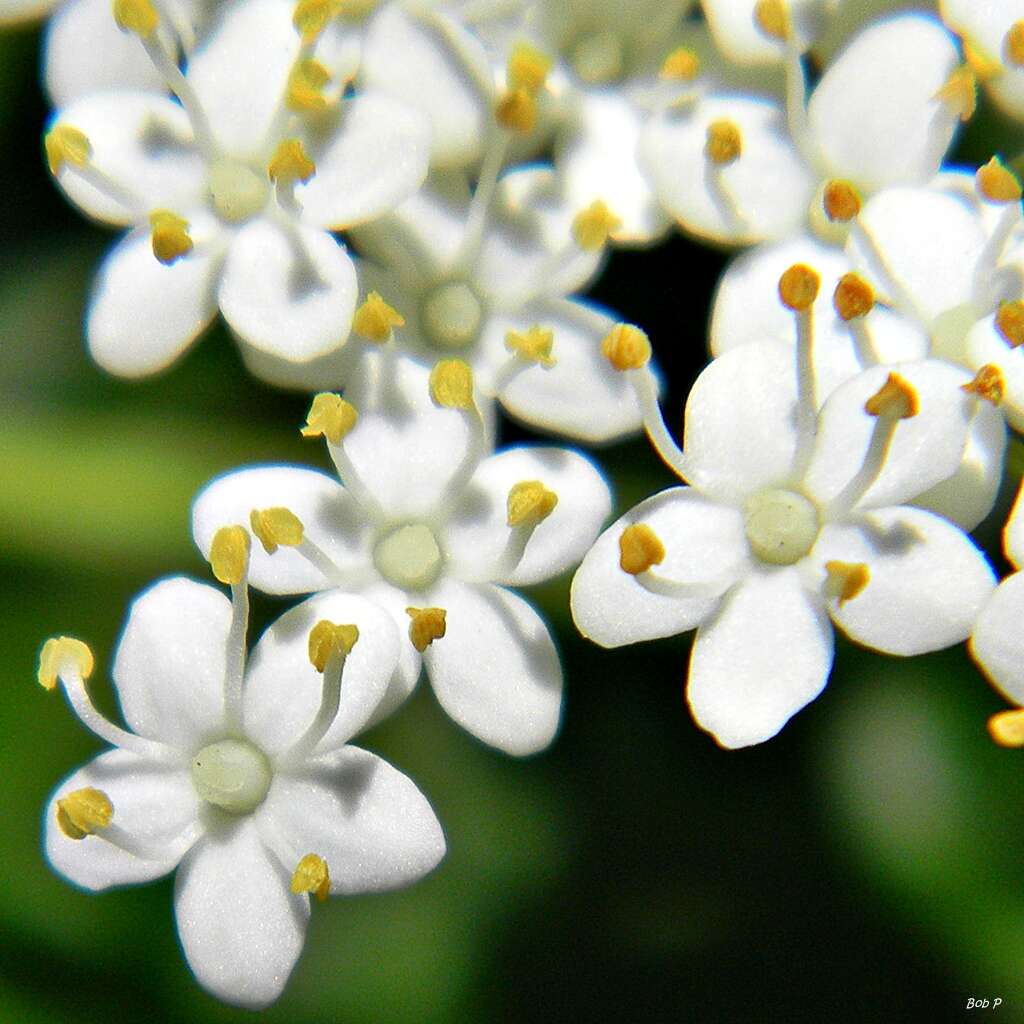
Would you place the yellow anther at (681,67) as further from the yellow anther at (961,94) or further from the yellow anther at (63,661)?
the yellow anther at (63,661)

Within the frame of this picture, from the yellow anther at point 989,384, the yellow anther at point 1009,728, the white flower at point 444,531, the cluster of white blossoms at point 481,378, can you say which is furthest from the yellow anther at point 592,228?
A: the yellow anther at point 1009,728

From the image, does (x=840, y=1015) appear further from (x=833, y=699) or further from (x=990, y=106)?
(x=990, y=106)

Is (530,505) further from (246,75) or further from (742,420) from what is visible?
(246,75)

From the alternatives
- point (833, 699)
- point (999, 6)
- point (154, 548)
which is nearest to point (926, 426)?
point (999, 6)

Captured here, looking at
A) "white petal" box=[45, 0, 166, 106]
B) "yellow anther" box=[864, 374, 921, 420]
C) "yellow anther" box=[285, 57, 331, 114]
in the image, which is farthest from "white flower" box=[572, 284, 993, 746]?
"white petal" box=[45, 0, 166, 106]

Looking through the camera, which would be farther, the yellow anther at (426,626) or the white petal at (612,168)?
the white petal at (612,168)

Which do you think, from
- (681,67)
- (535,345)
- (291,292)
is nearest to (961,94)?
(681,67)

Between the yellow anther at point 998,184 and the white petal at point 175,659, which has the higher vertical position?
the yellow anther at point 998,184
